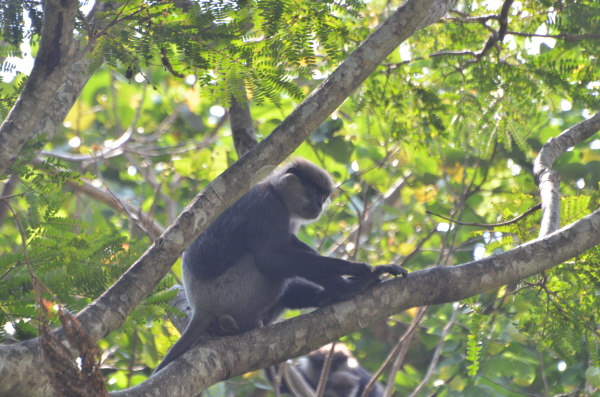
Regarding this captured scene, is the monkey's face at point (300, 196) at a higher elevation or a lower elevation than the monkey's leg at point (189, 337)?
higher

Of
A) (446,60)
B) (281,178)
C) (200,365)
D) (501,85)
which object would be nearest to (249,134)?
(281,178)

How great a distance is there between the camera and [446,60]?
191 inches

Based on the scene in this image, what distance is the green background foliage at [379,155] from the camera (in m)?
2.93

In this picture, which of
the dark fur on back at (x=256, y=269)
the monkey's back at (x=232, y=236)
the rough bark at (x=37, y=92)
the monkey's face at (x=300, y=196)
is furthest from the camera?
the monkey's face at (x=300, y=196)

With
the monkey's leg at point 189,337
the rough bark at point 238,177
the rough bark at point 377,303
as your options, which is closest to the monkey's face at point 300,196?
the monkey's leg at point 189,337

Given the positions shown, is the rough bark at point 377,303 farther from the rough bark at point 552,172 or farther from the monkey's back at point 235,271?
the monkey's back at point 235,271

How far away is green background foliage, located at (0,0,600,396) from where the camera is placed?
9.61ft

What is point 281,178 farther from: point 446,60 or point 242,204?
point 446,60

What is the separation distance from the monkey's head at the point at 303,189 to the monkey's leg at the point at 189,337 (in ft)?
3.90

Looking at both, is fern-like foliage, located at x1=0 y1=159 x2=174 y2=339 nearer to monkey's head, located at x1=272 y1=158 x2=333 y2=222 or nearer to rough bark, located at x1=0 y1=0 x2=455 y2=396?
rough bark, located at x1=0 y1=0 x2=455 y2=396

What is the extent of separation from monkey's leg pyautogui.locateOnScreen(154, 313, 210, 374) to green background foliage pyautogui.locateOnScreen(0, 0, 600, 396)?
0.71 ft

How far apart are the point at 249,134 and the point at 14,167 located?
2721mm

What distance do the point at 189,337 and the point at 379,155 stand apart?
3.32m

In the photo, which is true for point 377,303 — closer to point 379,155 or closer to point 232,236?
point 232,236
